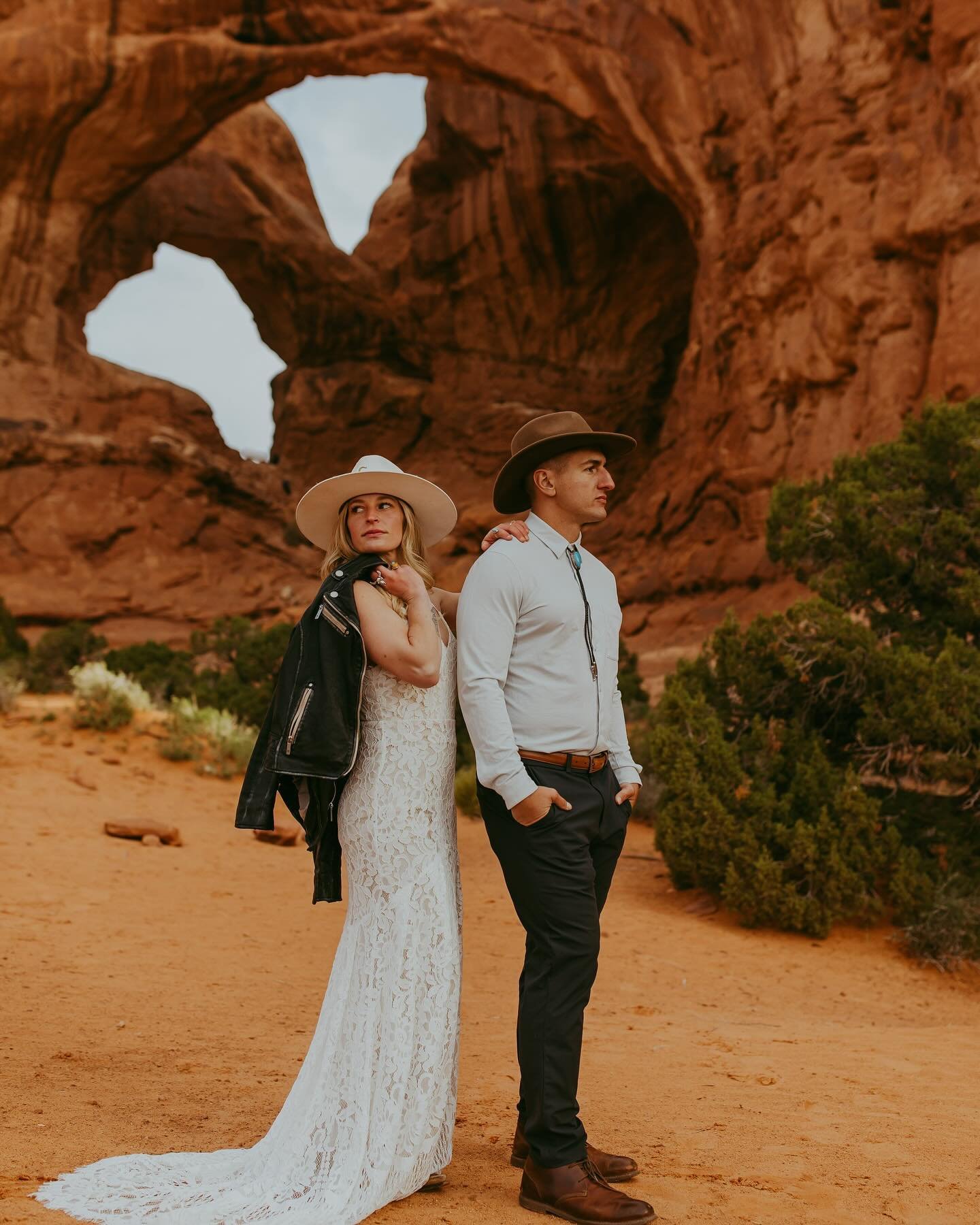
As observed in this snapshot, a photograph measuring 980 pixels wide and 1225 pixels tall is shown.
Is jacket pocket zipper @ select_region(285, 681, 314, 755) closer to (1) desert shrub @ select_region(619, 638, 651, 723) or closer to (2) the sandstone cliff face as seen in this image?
(1) desert shrub @ select_region(619, 638, 651, 723)

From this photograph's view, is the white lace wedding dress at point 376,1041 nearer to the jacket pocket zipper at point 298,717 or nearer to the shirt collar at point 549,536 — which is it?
the jacket pocket zipper at point 298,717

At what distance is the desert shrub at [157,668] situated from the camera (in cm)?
1418

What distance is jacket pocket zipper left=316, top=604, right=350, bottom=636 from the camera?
292 cm

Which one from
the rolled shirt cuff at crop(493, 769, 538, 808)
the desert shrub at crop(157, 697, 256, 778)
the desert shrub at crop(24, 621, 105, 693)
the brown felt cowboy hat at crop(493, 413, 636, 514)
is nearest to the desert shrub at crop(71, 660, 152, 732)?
the desert shrub at crop(157, 697, 256, 778)

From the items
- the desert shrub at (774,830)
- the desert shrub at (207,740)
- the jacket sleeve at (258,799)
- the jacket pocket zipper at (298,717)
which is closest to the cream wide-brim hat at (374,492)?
the jacket pocket zipper at (298,717)

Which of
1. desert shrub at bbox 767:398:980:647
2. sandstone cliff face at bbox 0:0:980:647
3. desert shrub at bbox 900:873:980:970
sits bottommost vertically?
desert shrub at bbox 900:873:980:970

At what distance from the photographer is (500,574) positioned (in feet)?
9.95

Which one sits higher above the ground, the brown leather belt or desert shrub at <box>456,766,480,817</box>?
the brown leather belt

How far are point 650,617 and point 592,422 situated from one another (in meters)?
8.41

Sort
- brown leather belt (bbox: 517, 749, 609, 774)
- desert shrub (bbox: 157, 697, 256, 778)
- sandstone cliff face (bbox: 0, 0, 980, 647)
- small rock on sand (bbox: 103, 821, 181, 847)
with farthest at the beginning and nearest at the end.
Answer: sandstone cliff face (bbox: 0, 0, 980, 647) → desert shrub (bbox: 157, 697, 256, 778) → small rock on sand (bbox: 103, 821, 181, 847) → brown leather belt (bbox: 517, 749, 609, 774)

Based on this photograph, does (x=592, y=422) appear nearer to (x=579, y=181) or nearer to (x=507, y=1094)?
(x=579, y=181)

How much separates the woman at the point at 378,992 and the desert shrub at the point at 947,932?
189 inches

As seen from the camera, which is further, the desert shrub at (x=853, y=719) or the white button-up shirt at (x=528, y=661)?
the desert shrub at (x=853, y=719)

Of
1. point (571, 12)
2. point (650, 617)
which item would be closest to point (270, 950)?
point (650, 617)
